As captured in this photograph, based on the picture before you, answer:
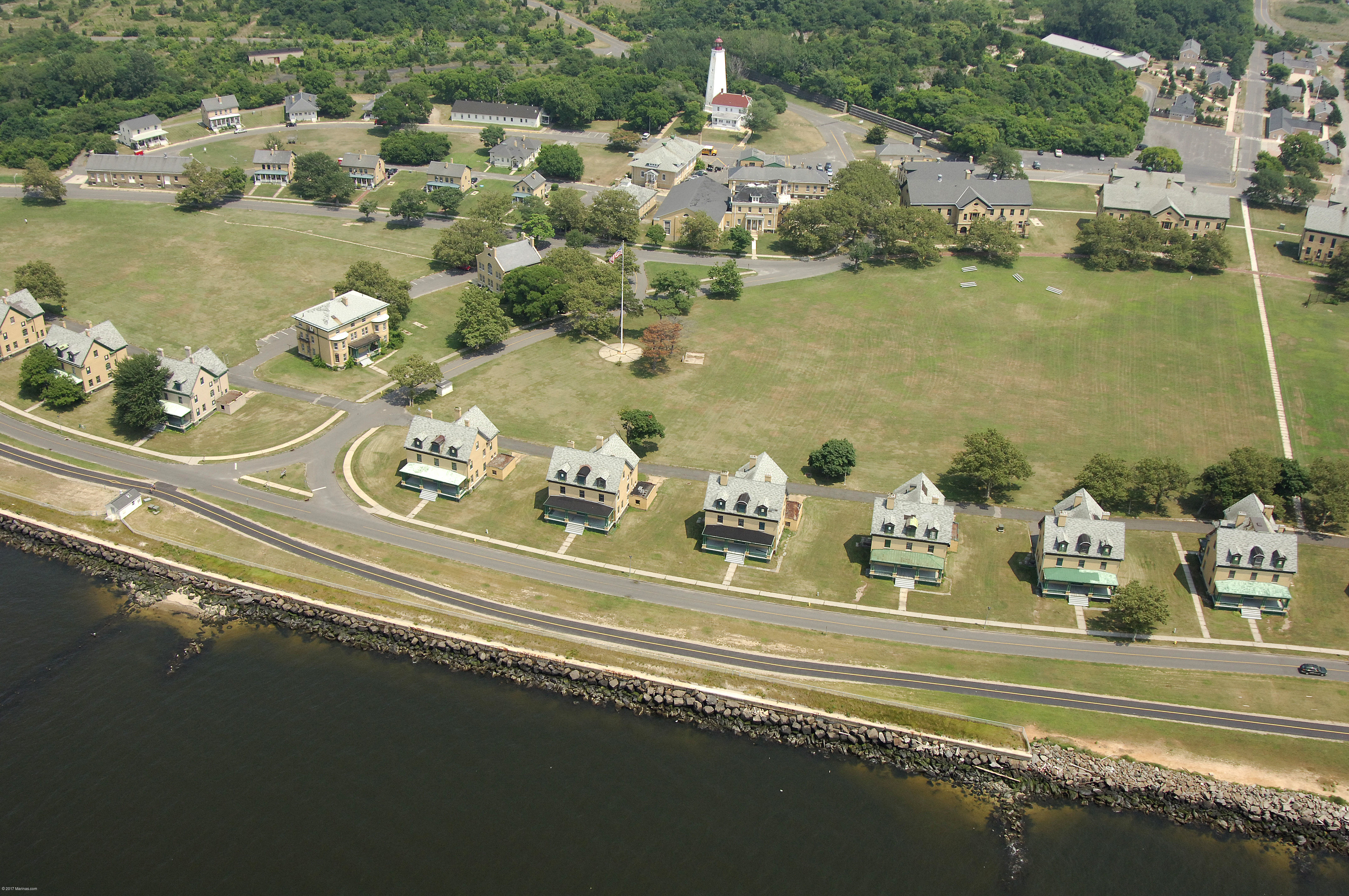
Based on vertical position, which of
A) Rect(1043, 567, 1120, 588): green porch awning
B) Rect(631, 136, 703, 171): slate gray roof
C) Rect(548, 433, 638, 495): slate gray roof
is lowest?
Rect(1043, 567, 1120, 588): green porch awning

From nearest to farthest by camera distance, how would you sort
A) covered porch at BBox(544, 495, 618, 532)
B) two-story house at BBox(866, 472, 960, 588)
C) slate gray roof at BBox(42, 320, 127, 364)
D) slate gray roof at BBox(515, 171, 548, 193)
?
two-story house at BBox(866, 472, 960, 588) → covered porch at BBox(544, 495, 618, 532) → slate gray roof at BBox(42, 320, 127, 364) → slate gray roof at BBox(515, 171, 548, 193)

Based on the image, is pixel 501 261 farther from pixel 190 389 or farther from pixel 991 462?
pixel 991 462

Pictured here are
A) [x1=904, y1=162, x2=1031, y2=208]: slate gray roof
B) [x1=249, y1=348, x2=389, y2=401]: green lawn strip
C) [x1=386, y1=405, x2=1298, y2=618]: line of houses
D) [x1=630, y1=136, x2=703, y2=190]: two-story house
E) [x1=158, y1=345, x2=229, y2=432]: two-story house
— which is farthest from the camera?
[x1=630, y1=136, x2=703, y2=190]: two-story house

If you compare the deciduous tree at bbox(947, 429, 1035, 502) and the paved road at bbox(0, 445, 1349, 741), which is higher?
the deciduous tree at bbox(947, 429, 1035, 502)

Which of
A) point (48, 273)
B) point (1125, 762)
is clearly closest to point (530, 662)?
point (1125, 762)

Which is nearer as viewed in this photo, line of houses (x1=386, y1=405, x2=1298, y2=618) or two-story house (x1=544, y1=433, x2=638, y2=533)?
line of houses (x1=386, y1=405, x2=1298, y2=618)

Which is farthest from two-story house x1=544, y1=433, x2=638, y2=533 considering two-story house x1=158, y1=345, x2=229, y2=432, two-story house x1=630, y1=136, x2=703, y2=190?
two-story house x1=630, y1=136, x2=703, y2=190

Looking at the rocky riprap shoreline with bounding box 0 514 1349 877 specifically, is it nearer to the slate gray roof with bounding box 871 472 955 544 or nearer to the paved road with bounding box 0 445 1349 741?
the paved road with bounding box 0 445 1349 741

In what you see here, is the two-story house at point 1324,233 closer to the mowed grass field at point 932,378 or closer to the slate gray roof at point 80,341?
the mowed grass field at point 932,378
